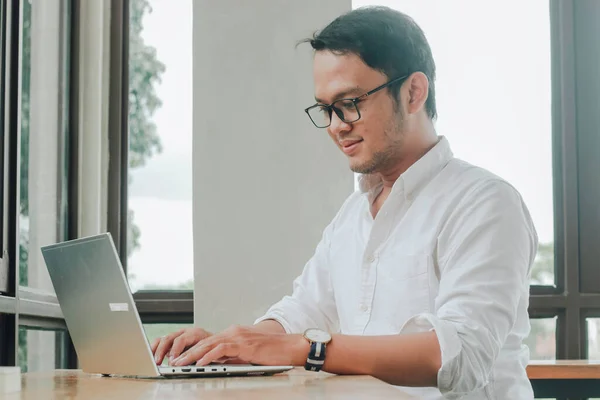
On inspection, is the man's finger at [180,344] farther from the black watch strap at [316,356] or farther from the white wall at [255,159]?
the white wall at [255,159]

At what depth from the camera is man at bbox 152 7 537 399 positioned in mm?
1459

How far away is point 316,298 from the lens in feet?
6.99

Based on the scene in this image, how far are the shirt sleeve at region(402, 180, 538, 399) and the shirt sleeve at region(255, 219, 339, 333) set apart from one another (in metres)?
0.49

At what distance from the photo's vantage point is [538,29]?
11.4ft

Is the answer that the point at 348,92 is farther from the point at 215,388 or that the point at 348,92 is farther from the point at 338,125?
the point at 215,388

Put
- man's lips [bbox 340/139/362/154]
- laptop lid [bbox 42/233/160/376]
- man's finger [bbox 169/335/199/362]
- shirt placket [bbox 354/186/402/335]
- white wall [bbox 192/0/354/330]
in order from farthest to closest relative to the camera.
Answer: white wall [bbox 192/0/354/330] < man's lips [bbox 340/139/362/154] < shirt placket [bbox 354/186/402/335] < man's finger [bbox 169/335/199/362] < laptop lid [bbox 42/233/160/376]

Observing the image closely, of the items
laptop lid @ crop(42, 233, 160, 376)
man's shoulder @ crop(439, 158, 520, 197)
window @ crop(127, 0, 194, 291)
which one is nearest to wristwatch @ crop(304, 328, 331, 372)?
laptop lid @ crop(42, 233, 160, 376)

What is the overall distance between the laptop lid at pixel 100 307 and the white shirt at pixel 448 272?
517 mm

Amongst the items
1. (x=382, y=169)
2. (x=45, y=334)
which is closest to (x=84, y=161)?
(x=45, y=334)

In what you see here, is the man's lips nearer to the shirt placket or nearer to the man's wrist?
the shirt placket

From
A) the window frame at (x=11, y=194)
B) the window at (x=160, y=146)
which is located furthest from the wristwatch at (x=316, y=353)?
the window at (x=160, y=146)

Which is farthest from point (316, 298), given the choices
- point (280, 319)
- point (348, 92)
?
point (348, 92)

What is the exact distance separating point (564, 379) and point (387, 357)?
146 cm

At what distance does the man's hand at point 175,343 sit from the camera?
161 centimetres
